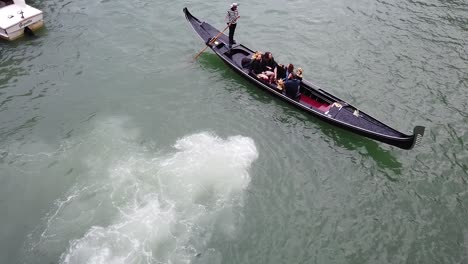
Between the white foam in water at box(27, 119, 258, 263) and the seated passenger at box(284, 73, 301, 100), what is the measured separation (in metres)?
2.65

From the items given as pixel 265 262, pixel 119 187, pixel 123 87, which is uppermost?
pixel 123 87

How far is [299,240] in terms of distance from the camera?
36.3 ft

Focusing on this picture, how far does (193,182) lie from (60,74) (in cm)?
866

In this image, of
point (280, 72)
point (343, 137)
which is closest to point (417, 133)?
point (343, 137)

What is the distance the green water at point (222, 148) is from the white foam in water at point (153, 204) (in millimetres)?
45

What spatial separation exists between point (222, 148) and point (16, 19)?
479 inches

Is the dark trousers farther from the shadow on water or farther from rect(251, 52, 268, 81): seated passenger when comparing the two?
rect(251, 52, 268, 81): seated passenger

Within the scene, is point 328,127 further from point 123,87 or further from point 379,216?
point 123,87

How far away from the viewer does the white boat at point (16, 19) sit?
699 inches

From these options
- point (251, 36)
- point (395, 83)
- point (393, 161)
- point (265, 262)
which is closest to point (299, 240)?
point (265, 262)

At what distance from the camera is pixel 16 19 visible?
18000 mm

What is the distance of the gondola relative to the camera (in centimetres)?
1295

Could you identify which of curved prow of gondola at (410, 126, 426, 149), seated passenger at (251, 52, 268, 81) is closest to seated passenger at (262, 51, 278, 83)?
seated passenger at (251, 52, 268, 81)

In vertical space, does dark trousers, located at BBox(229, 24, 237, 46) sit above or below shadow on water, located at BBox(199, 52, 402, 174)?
above
